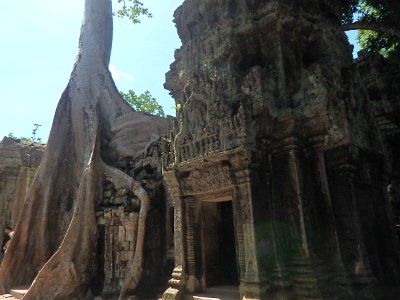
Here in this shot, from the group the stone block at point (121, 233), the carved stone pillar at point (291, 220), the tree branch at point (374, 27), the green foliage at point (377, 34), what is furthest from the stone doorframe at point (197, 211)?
the green foliage at point (377, 34)

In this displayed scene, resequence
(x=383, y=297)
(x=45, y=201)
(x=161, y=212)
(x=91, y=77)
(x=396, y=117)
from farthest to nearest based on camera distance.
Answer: (x=91, y=77)
(x=396, y=117)
(x=45, y=201)
(x=161, y=212)
(x=383, y=297)

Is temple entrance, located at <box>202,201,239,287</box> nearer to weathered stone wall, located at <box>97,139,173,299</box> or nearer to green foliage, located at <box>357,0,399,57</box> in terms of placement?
weathered stone wall, located at <box>97,139,173,299</box>

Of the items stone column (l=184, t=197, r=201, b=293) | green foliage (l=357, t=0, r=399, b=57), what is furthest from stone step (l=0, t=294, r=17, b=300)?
green foliage (l=357, t=0, r=399, b=57)

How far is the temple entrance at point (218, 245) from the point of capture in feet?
19.2

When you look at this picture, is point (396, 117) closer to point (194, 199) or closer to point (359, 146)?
point (359, 146)

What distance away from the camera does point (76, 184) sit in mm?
9055

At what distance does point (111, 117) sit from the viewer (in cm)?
979

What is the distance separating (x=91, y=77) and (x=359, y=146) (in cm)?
831

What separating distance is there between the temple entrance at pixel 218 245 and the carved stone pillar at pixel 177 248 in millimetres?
369

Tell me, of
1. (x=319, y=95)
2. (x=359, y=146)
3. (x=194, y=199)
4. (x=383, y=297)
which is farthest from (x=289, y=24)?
(x=383, y=297)

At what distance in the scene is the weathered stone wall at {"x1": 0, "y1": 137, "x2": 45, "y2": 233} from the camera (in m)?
11.8

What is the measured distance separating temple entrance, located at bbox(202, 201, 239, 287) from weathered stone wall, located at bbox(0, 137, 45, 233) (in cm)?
843

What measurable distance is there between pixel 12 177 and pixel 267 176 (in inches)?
395

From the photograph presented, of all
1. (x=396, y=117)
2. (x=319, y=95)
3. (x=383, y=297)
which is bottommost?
(x=383, y=297)
